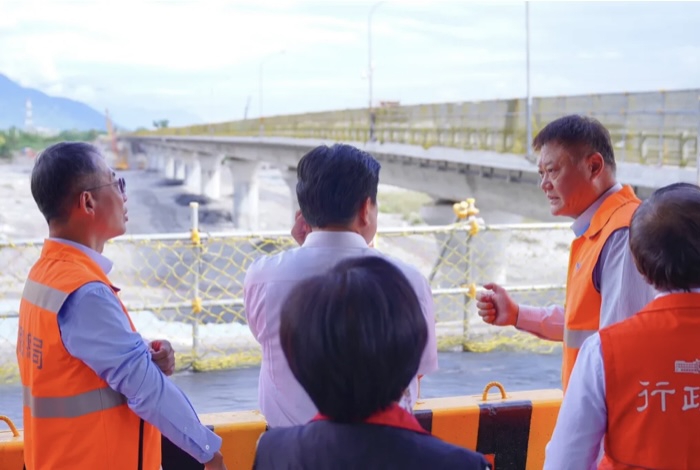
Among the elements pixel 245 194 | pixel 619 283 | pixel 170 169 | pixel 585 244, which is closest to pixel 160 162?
pixel 170 169

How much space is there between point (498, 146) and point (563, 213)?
49.7ft

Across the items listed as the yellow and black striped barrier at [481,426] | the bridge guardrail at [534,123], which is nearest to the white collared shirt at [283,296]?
the yellow and black striped barrier at [481,426]

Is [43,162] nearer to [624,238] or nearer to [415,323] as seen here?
[415,323]

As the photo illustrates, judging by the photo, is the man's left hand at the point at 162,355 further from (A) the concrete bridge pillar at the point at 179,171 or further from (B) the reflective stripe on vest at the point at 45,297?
(A) the concrete bridge pillar at the point at 179,171

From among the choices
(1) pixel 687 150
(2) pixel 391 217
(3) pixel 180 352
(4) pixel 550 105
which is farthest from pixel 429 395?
(2) pixel 391 217

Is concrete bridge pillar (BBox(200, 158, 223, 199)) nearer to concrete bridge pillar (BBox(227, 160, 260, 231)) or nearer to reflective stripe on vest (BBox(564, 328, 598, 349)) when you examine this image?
concrete bridge pillar (BBox(227, 160, 260, 231))

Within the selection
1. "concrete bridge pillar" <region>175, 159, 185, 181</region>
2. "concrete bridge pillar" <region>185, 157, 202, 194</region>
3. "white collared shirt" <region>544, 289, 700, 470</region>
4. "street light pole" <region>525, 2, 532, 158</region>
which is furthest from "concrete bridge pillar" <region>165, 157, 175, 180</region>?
"white collared shirt" <region>544, 289, 700, 470</region>

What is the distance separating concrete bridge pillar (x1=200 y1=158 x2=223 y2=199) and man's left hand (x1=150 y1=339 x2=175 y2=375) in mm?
57290

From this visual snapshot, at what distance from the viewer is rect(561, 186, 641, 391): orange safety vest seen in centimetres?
240

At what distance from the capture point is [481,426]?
334 cm

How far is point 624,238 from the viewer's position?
7.72ft

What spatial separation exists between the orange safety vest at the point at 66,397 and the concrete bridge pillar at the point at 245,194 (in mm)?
45405

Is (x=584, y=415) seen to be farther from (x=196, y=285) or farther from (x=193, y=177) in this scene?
(x=193, y=177)

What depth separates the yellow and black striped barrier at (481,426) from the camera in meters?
3.15
